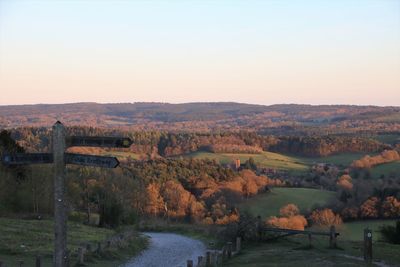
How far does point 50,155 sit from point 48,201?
118ft

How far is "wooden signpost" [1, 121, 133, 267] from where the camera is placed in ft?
33.1

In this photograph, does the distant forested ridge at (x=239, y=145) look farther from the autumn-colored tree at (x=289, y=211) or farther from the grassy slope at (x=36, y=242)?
the grassy slope at (x=36, y=242)

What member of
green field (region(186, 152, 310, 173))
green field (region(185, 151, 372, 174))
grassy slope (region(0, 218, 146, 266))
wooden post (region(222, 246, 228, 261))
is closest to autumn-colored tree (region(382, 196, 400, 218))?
grassy slope (region(0, 218, 146, 266))

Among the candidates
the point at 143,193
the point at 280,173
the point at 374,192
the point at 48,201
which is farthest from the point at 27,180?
the point at 280,173

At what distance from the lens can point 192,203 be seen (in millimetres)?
74938

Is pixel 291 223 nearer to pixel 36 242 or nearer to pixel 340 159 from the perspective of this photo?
pixel 36 242

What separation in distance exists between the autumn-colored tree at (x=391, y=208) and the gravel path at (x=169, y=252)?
26.9m

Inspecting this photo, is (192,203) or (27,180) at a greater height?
(27,180)

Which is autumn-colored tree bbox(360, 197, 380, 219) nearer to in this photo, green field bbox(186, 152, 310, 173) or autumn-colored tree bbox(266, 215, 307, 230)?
autumn-colored tree bbox(266, 215, 307, 230)

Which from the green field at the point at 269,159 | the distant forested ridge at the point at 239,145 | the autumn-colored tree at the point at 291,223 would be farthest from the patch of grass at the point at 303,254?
the distant forested ridge at the point at 239,145

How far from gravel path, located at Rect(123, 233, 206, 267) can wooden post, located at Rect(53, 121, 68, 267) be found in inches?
567

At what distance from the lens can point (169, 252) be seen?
30.4 metres

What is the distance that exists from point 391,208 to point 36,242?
136 ft

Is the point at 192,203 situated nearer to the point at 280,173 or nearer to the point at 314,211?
the point at 314,211
